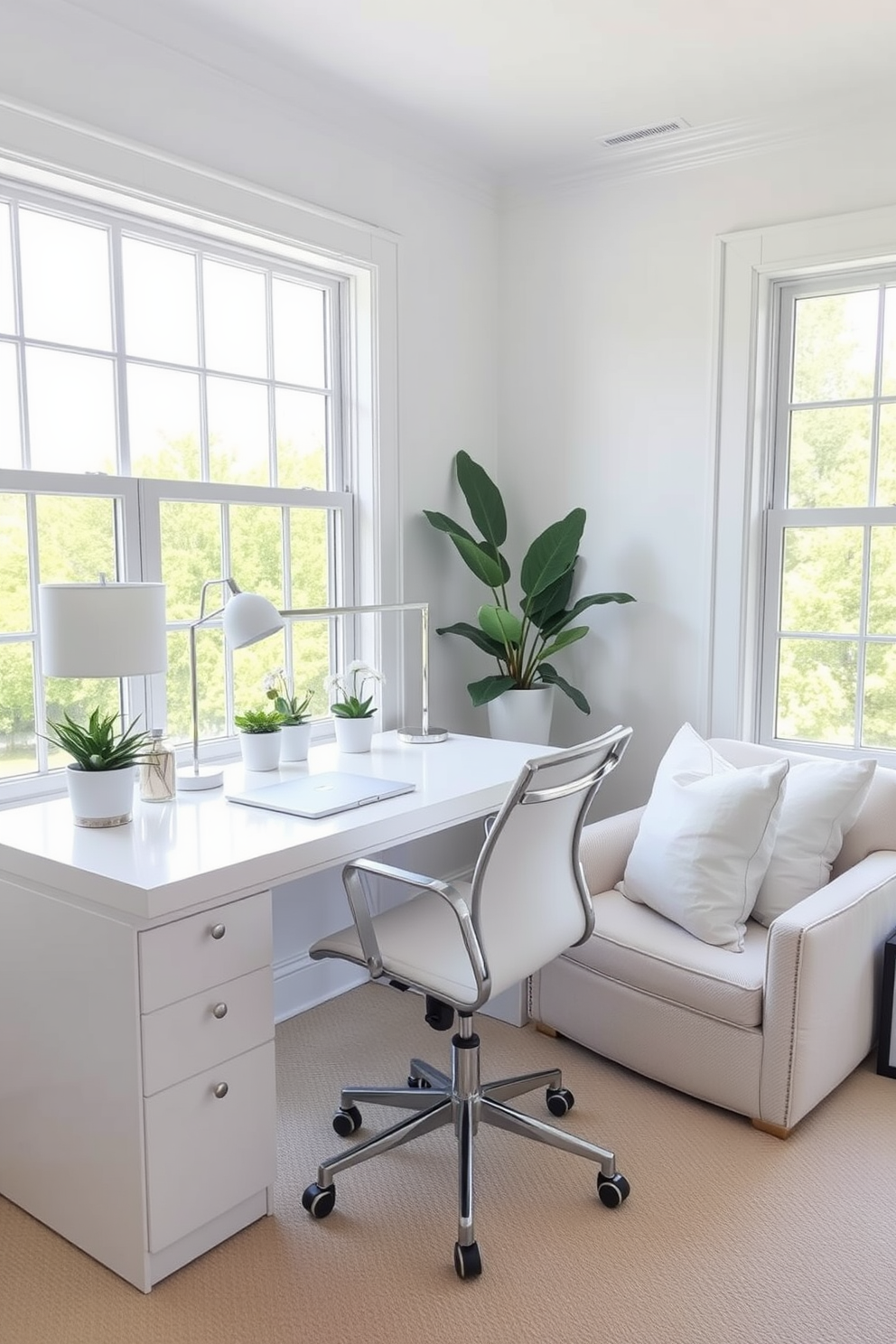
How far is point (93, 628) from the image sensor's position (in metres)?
2.05

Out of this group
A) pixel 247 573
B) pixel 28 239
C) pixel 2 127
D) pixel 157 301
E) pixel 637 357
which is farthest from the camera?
pixel 637 357

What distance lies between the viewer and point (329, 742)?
3.10 meters

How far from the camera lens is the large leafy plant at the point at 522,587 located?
3350 mm

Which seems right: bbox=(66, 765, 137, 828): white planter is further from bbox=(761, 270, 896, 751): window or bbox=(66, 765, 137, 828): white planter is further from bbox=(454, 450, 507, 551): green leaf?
bbox=(761, 270, 896, 751): window

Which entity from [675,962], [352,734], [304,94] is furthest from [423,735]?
[304,94]

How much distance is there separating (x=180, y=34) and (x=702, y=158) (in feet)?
5.32

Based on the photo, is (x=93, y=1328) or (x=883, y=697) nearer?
(x=93, y=1328)

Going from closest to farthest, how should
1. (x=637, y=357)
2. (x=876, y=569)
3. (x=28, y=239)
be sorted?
1. (x=28, y=239)
2. (x=876, y=569)
3. (x=637, y=357)

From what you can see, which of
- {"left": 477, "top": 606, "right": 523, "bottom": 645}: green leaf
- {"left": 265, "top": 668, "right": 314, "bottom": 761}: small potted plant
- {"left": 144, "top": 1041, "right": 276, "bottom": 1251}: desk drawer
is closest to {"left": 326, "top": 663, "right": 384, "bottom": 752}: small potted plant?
{"left": 265, "top": 668, "right": 314, "bottom": 761}: small potted plant

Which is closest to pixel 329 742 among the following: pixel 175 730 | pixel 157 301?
pixel 175 730

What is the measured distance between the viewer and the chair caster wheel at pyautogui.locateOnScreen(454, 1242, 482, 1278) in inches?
73.0

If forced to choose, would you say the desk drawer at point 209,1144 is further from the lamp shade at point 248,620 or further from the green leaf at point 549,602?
the green leaf at point 549,602

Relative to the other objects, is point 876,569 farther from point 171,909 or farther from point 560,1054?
point 171,909

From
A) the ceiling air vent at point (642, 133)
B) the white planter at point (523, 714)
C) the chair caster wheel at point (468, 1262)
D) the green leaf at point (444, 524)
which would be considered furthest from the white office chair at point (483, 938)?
the ceiling air vent at point (642, 133)
